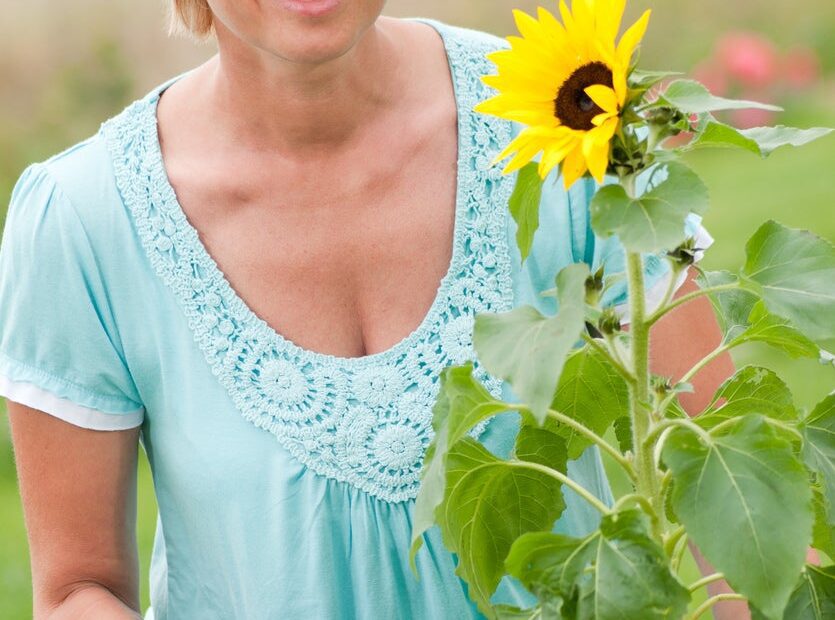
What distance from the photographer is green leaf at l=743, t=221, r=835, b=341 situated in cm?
100

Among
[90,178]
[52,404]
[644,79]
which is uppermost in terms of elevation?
[644,79]

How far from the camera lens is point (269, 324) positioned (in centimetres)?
166

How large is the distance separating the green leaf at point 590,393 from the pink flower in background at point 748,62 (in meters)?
5.12

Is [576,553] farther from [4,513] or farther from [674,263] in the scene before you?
[4,513]

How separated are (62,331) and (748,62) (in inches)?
192

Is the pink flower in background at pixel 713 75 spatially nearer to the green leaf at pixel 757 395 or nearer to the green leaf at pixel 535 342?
the green leaf at pixel 757 395

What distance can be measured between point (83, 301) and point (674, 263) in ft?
2.72

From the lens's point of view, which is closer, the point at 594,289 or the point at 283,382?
the point at 594,289

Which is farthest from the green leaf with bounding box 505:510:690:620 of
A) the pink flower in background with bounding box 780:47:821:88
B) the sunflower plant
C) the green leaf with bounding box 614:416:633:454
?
the pink flower in background with bounding box 780:47:821:88

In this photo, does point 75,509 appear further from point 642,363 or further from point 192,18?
point 642,363

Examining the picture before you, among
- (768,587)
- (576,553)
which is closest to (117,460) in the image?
(576,553)

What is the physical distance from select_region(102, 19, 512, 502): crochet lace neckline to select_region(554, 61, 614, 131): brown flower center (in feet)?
2.02

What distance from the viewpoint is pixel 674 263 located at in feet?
3.39

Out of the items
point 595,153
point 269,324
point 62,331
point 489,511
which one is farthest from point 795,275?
point 62,331
